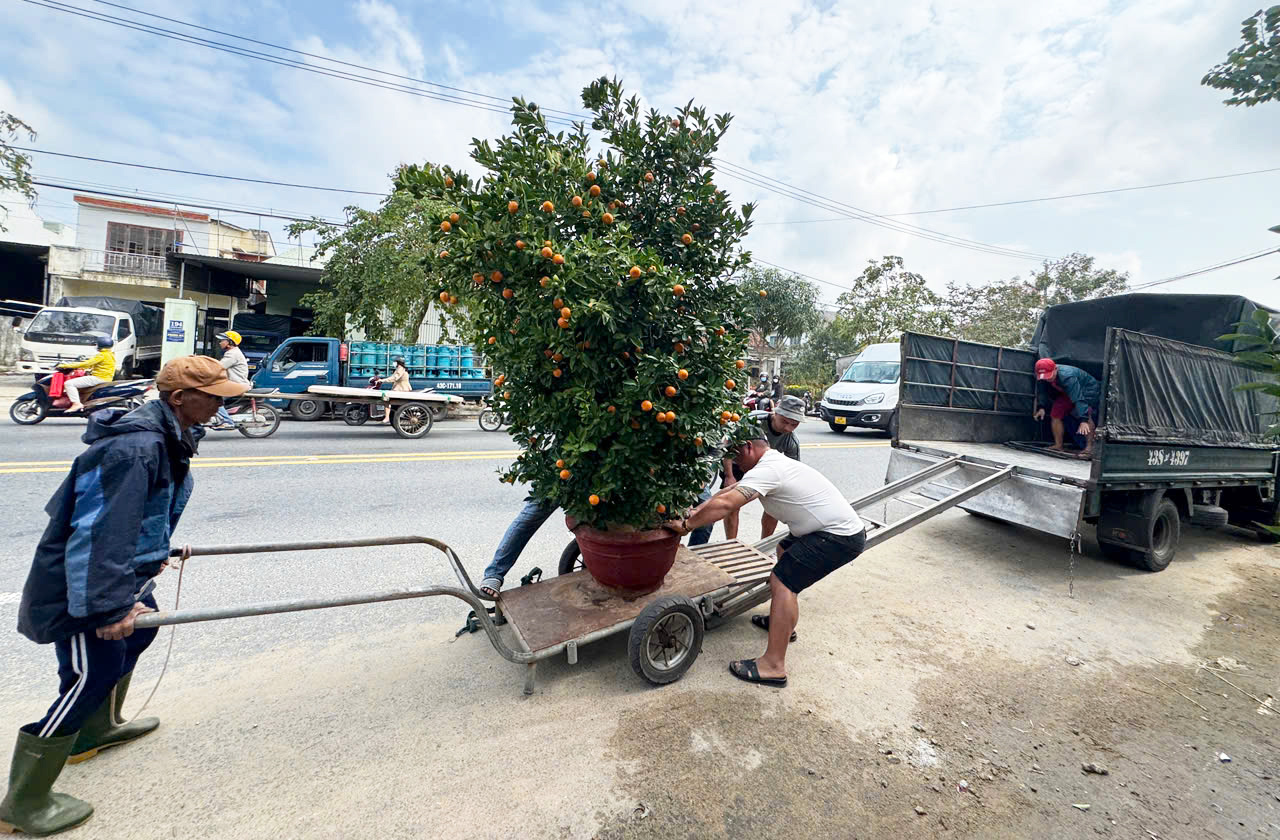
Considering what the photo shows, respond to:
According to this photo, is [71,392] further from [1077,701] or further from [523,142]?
[1077,701]

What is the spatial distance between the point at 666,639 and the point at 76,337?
17.5 meters

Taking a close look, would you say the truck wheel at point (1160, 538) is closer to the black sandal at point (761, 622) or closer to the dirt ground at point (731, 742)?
the dirt ground at point (731, 742)

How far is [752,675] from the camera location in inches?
123

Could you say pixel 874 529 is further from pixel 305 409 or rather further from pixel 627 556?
pixel 305 409

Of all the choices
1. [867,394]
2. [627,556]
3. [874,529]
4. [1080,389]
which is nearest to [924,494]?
[874,529]

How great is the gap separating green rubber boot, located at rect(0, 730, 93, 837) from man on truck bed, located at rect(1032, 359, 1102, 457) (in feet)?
27.4

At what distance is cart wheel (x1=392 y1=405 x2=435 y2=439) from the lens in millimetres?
10992

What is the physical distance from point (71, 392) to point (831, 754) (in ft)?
39.8

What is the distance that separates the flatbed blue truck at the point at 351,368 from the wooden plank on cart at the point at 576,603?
9378 millimetres

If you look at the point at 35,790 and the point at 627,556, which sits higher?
the point at 627,556

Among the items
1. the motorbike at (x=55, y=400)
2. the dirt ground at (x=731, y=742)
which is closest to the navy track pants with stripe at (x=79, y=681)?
the dirt ground at (x=731, y=742)

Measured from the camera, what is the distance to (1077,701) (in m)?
3.17

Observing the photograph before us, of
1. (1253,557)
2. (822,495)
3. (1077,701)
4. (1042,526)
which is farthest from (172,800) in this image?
(1253,557)

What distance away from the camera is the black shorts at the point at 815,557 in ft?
10.6
